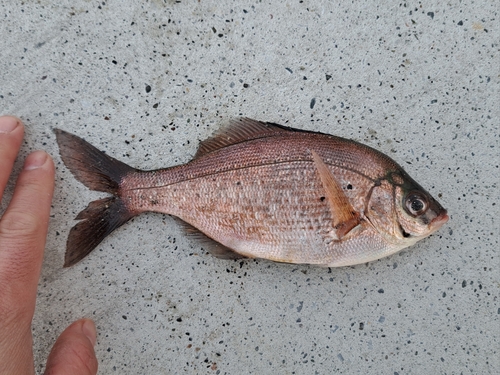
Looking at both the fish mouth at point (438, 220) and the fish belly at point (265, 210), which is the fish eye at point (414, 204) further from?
the fish belly at point (265, 210)

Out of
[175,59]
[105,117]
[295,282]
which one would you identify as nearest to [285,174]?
[295,282]

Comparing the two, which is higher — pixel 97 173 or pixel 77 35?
pixel 77 35

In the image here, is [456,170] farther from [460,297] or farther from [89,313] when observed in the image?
[89,313]

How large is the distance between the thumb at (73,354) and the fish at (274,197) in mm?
315

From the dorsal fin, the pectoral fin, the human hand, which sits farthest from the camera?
the dorsal fin

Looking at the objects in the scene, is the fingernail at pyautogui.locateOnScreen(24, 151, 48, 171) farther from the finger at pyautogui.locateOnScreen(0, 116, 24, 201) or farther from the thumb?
the thumb

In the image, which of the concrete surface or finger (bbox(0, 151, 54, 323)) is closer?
finger (bbox(0, 151, 54, 323))

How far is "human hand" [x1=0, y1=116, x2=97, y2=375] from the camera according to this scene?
1.53 m

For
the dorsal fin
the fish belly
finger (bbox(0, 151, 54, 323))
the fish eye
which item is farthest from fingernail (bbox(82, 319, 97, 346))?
the fish eye

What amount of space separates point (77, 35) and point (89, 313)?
134 cm

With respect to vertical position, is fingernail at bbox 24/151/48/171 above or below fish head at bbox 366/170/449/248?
below

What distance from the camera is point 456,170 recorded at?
1.94m

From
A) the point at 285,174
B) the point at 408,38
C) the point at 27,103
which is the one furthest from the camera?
the point at 408,38

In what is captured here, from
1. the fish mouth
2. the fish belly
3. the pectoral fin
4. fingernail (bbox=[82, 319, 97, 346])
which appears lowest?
fingernail (bbox=[82, 319, 97, 346])
